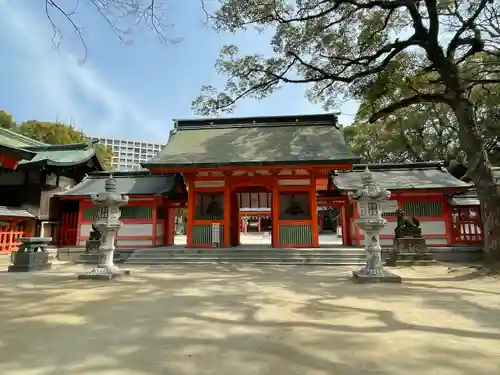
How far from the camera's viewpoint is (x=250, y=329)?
169 inches

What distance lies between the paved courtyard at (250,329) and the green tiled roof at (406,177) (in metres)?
7.48

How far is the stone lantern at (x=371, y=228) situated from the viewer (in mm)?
8102

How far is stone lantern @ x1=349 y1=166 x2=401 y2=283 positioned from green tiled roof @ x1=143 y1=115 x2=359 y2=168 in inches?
163

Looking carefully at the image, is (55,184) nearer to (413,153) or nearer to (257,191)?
(257,191)

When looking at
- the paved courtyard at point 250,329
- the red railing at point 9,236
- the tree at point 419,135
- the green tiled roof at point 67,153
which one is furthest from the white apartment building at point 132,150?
the paved courtyard at point 250,329

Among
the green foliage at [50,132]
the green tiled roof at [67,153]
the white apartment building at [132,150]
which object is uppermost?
the white apartment building at [132,150]

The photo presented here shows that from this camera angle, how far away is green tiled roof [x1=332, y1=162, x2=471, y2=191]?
14.4 meters

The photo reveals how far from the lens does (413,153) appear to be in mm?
27078

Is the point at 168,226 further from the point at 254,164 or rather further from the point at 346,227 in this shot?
the point at 346,227

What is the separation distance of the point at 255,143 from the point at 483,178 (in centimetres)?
916

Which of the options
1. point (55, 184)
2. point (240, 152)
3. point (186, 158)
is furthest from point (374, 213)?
point (55, 184)

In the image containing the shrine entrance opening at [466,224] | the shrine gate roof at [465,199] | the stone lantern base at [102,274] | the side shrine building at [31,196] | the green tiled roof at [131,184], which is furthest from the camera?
the side shrine building at [31,196]

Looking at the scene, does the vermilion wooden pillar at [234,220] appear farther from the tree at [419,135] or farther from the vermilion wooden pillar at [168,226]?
the tree at [419,135]

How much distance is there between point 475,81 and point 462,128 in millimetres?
2748
